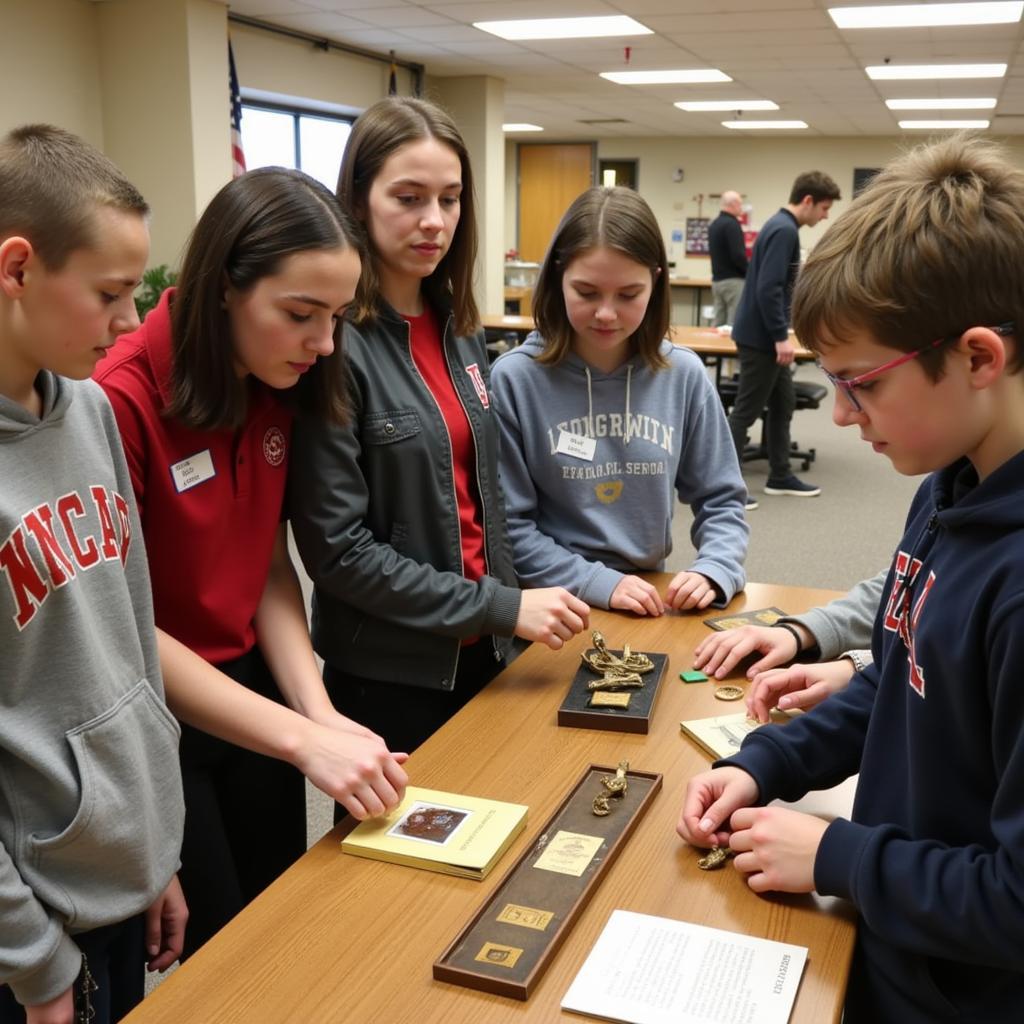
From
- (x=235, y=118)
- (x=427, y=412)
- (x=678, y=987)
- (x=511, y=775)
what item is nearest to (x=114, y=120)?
(x=235, y=118)

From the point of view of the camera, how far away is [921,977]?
992mm

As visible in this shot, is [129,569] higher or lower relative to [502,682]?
higher

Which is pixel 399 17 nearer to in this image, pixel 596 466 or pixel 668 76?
pixel 668 76

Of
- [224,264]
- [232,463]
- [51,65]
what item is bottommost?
[232,463]

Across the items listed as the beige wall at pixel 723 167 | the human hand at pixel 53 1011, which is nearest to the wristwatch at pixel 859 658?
the human hand at pixel 53 1011

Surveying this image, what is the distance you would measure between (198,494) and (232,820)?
20.0 inches

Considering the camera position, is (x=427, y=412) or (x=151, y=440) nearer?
(x=151, y=440)

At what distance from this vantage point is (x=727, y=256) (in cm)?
930

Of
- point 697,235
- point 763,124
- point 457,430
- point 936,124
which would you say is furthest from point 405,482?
point 697,235

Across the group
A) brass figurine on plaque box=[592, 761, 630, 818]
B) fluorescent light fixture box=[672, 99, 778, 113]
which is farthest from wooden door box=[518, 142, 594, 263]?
brass figurine on plaque box=[592, 761, 630, 818]

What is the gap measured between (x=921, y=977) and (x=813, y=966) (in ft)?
0.36

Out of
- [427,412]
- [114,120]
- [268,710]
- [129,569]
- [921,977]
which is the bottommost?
[921,977]

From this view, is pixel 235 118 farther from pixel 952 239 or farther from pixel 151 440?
pixel 952 239

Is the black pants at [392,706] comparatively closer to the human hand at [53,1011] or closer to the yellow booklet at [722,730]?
the yellow booklet at [722,730]
